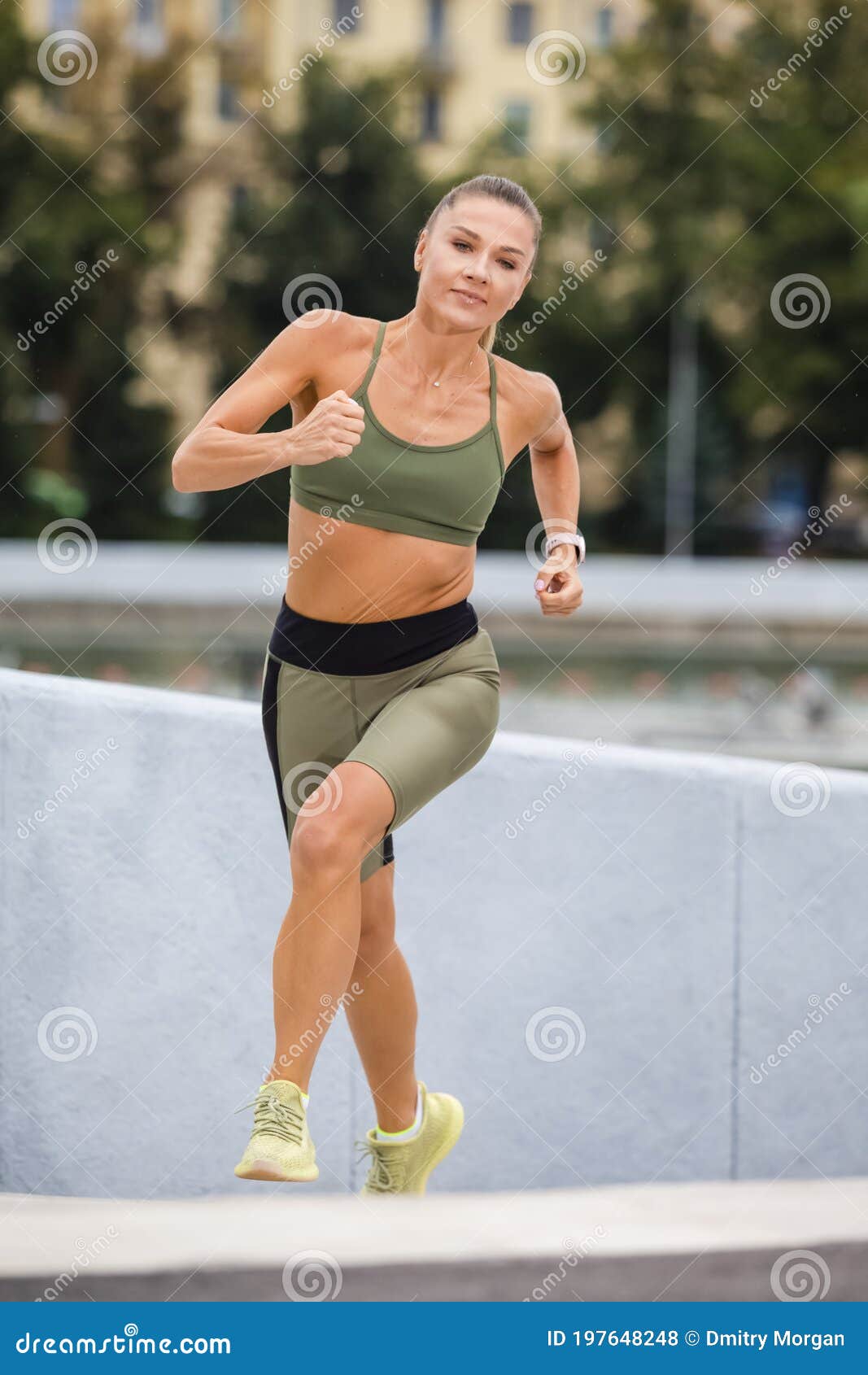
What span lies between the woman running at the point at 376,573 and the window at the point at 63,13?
38103 millimetres

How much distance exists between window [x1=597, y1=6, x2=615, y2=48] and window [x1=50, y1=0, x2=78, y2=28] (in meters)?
13.4

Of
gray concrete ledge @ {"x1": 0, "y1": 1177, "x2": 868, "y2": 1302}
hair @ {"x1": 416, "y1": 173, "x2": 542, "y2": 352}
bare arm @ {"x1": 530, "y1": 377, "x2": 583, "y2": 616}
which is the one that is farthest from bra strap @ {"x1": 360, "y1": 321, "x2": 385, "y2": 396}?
gray concrete ledge @ {"x1": 0, "y1": 1177, "x2": 868, "y2": 1302}

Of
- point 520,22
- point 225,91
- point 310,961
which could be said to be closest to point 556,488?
point 310,961

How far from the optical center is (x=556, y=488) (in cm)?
400

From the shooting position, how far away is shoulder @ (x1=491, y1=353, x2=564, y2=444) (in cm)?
382

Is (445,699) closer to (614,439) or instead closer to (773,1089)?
(773,1089)

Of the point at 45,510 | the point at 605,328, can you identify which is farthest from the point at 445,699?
the point at 605,328

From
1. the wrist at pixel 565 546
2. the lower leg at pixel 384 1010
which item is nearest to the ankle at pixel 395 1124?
the lower leg at pixel 384 1010

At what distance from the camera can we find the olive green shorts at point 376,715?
3.67 meters

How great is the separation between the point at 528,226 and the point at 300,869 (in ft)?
4.63

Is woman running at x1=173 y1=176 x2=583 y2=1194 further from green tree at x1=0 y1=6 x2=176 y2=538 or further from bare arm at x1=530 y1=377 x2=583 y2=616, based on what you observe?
green tree at x1=0 y1=6 x2=176 y2=538

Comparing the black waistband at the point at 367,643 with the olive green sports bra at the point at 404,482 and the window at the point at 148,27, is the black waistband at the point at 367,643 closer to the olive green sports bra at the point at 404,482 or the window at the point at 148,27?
the olive green sports bra at the point at 404,482

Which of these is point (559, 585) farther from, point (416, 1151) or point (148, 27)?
point (148, 27)

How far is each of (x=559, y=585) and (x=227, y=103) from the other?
1853 inches
